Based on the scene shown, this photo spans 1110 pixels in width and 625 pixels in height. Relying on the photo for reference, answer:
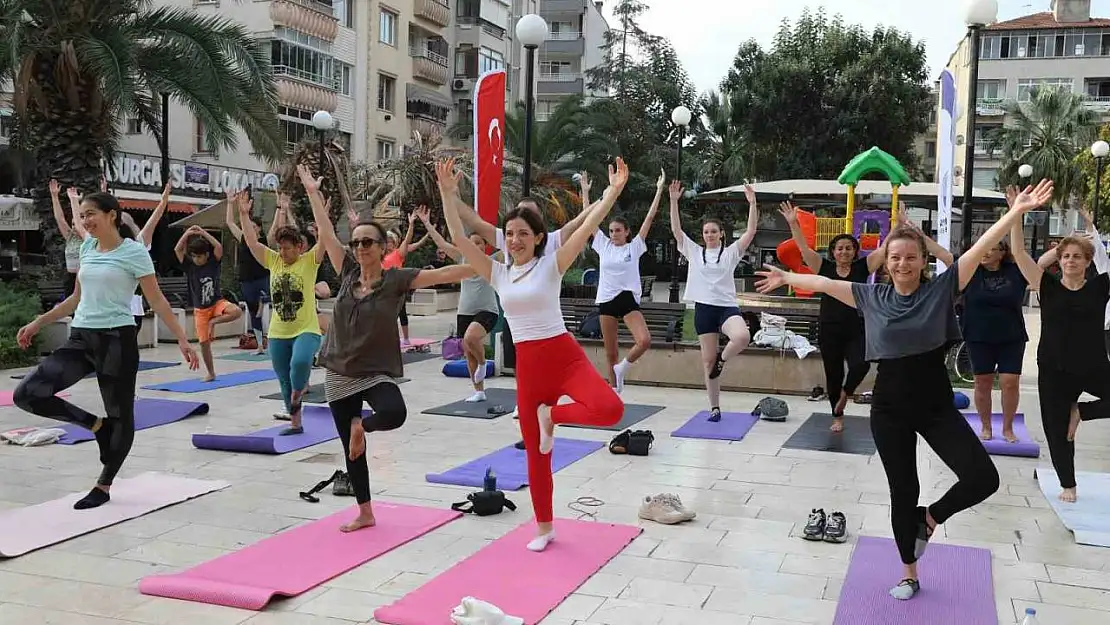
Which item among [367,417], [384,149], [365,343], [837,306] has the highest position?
[384,149]

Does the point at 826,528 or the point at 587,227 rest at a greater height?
the point at 587,227

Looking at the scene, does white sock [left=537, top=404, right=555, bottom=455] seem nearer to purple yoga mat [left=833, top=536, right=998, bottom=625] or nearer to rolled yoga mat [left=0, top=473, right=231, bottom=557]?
purple yoga mat [left=833, top=536, right=998, bottom=625]

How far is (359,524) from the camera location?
18.8 ft

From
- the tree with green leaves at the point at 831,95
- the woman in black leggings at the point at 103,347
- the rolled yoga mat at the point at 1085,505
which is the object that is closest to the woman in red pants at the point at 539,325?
the woman in black leggings at the point at 103,347

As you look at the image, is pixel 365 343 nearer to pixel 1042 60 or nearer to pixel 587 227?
pixel 587 227

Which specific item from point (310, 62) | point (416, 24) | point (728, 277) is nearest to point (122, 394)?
point (728, 277)

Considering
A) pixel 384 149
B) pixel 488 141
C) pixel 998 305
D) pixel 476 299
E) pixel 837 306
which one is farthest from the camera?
pixel 384 149

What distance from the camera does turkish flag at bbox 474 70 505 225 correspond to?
32.1 feet

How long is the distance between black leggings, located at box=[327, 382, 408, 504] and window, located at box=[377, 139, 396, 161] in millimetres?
34873

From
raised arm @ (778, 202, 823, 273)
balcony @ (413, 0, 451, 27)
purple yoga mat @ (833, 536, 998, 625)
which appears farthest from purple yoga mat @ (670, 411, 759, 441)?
balcony @ (413, 0, 451, 27)

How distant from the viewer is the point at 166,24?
16.0 meters

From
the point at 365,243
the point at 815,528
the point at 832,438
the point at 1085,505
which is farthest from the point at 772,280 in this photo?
the point at 832,438

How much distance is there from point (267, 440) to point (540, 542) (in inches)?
136

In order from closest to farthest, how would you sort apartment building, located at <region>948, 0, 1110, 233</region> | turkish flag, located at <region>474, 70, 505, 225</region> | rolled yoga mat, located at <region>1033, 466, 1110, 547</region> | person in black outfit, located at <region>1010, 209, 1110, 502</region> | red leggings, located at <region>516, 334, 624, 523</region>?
red leggings, located at <region>516, 334, 624, 523</region>
rolled yoga mat, located at <region>1033, 466, 1110, 547</region>
person in black outfit, located at <region>1010, 209, 1110, 502</region>
turkish flag, located at <region>474, 70, 505, 225</region>
apartment building, located at <region>948, 0, 1110, 233</region>
